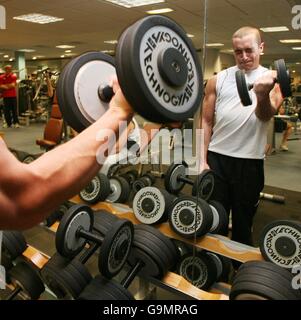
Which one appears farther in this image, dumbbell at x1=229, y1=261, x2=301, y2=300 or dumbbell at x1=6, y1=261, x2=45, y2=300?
dumbbell at x1=6, y1=261, x2=45, y2=300

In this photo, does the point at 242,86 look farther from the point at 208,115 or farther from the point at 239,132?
the point at 208,115

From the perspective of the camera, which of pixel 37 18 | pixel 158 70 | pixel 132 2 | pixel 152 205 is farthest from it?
pixel 37 18

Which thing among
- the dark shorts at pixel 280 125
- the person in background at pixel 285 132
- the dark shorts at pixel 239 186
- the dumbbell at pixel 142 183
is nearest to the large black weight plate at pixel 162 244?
the dark shorts at pixel 239 186

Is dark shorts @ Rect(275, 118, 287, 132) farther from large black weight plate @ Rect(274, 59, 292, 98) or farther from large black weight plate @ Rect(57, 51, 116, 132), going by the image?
large black weight plate @ Rect(57, 51, 116, 132)

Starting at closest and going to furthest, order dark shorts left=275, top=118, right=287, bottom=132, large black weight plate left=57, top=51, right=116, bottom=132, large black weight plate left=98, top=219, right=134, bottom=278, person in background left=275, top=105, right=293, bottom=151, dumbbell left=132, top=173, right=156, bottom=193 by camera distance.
Result: 1. large black weight plate left=57, top=51, right=116, bottom=132
2. large black weight plate left=98, top=219, right=134, bottom=278
3. dumbbell left=132, top=173, right=156, bottom=193
4. dark shorts left=275, top=118, right=287, bottom=132
5. person in background left=275, top=105, right=293, bottom=151

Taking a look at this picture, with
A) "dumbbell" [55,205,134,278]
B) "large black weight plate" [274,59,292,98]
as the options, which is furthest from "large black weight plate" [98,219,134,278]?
"large black weight plate" [274,59,292,98]

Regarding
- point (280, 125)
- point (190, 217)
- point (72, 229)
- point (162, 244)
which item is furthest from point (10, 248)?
point (280, 125)

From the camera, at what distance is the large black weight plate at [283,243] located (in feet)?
3.95

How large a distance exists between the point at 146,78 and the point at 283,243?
0.96 metres

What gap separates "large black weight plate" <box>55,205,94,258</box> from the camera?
50.7 inches

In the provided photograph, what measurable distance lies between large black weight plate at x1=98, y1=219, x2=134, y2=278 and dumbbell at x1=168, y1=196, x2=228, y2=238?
12.2 inches

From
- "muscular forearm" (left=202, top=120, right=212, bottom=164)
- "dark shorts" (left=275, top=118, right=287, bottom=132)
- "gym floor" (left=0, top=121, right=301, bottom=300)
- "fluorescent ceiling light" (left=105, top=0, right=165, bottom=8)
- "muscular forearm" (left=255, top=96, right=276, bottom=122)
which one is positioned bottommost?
"gym floor" (left=0, top=121, right=301, bottom=300)

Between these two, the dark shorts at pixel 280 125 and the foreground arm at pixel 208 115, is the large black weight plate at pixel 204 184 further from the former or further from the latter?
the dark shorts at pixel 280 125

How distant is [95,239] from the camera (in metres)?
1.29
